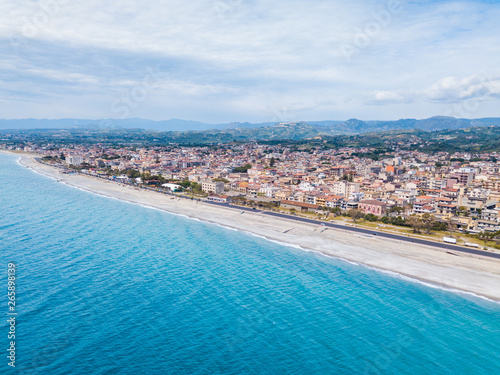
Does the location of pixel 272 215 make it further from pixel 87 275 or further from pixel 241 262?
pixel 87 275

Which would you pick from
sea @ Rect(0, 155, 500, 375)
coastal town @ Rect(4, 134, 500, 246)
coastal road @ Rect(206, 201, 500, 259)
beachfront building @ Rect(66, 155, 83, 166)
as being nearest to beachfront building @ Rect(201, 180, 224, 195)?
coastal town @ Rect(4, 134, 500, 246)

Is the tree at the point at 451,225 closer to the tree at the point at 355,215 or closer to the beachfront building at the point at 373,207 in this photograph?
the beachfront building at the point at 373,207

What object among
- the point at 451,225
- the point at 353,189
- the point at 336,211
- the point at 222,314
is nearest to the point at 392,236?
the point at 451,225

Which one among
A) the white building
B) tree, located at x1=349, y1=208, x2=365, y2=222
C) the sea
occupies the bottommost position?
the sea

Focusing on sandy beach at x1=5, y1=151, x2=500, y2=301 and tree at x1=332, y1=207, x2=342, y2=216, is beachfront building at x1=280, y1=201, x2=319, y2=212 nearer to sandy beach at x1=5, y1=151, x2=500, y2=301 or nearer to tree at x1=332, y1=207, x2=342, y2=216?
tree at x1=332, y1=207, x2=342, y2=216

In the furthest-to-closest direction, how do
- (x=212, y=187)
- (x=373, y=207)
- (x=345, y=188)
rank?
(x=212, y=187), (x=345, y=188), (x=373, y=207)

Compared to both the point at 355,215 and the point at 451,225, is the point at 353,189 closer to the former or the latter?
the point at 355,215
